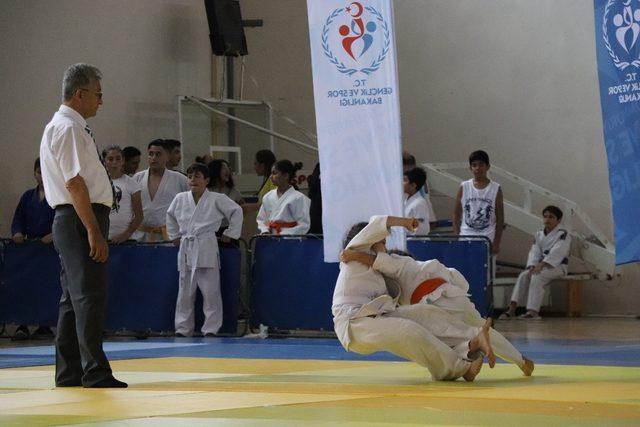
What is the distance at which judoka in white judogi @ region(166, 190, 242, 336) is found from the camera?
11336mm

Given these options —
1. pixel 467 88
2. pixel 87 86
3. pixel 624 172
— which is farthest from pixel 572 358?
pixel 467 88

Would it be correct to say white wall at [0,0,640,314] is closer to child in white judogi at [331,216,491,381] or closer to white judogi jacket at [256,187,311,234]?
white judogi jacket at [256,187,311,234]

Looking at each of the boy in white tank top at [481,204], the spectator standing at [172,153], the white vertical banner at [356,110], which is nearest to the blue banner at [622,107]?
the white vertical banner at [356,110]

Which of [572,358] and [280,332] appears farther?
[280,332]

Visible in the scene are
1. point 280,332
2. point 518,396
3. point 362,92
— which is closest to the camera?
point 518,396

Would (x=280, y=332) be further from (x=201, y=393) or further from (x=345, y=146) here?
(x=201, y=393)

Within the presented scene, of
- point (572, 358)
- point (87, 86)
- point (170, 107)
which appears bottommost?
point (572, 358)

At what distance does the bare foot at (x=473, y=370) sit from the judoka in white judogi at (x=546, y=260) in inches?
325

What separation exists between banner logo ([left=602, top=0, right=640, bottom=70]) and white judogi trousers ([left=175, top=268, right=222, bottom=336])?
198 inches

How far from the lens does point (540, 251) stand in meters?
14.8

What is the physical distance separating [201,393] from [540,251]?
372 inches

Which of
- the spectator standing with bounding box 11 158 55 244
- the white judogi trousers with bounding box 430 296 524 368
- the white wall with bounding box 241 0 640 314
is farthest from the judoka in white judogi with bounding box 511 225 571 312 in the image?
the white judogi trousers with bounding box 430 296 524 368

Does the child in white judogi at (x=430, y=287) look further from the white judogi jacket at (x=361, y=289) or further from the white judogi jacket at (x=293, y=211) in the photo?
the white judogi jacket at (x=293, y=211)

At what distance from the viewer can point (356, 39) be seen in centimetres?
918
